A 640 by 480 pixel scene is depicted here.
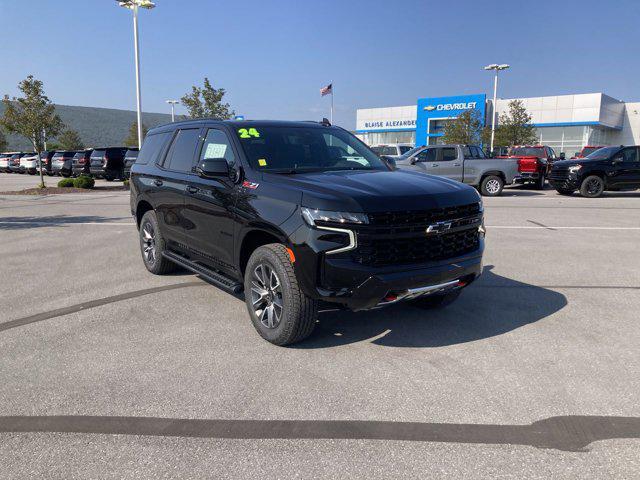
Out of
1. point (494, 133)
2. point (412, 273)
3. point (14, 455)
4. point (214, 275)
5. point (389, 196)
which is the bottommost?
point (14, 455)

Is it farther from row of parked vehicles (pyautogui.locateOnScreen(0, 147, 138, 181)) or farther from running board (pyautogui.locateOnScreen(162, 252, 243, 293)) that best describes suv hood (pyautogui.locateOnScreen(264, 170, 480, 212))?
row of parked vehicles (pyautogui.locateOnScreen(0, 147, 138, 181))

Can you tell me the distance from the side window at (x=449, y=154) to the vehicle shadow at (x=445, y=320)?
44.5 feet

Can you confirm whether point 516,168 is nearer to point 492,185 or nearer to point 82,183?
point 492,185

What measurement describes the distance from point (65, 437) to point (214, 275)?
2194 mm

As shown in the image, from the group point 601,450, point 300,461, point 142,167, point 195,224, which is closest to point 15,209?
point 142,167

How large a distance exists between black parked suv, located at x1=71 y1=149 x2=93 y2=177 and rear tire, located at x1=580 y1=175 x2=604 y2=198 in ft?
79.8

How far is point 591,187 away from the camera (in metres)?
18.0

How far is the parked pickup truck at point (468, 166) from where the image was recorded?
18312mm

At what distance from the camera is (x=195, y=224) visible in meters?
5.16

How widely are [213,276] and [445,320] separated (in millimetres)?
2252

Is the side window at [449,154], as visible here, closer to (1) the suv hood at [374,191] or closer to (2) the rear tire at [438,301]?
(2) the rear tire at [438,301]

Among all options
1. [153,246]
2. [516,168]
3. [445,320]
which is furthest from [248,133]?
[516,168]

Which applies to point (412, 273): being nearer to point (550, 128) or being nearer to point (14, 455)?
point (14, 455)

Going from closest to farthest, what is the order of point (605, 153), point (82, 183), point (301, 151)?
point (301, 151) → point (605, 153) → point (82, 183)
